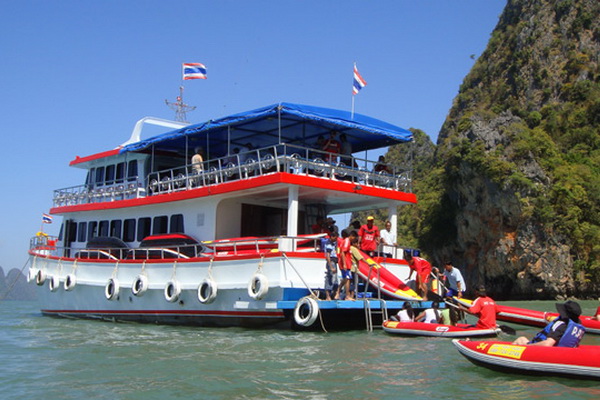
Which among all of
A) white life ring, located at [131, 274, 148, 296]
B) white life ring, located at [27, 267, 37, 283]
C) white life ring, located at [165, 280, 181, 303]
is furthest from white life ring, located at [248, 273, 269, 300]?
white life ring, located at [27, 267, 37, 283]

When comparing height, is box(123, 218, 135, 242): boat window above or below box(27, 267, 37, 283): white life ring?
above

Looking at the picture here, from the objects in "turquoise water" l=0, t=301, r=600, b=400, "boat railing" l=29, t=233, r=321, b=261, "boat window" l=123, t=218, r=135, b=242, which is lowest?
"turquoise water" l=0, t=301, r=600, b=400

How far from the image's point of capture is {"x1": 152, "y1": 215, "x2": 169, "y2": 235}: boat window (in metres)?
17.5

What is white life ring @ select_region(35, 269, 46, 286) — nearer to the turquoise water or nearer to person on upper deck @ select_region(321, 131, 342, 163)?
the turquoise water

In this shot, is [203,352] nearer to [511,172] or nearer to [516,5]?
[511,172]

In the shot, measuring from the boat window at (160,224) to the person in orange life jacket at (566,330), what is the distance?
11.4 metres

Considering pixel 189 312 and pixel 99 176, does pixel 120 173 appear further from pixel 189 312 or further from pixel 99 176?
pixel 189 312

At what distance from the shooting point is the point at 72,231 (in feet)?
69.4

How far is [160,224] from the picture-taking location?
696 inches

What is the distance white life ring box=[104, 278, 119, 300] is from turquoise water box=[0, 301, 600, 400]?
330cm

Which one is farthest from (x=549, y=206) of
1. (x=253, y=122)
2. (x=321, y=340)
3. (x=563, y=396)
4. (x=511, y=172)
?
(x=563, y=396)

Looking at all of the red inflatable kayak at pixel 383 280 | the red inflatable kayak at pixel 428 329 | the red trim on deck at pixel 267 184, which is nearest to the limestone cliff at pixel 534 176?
the red trim on deck at pixel 267 184

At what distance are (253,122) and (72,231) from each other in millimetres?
8502

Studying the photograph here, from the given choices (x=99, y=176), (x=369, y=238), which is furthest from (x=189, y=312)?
(x=99, y=176)
